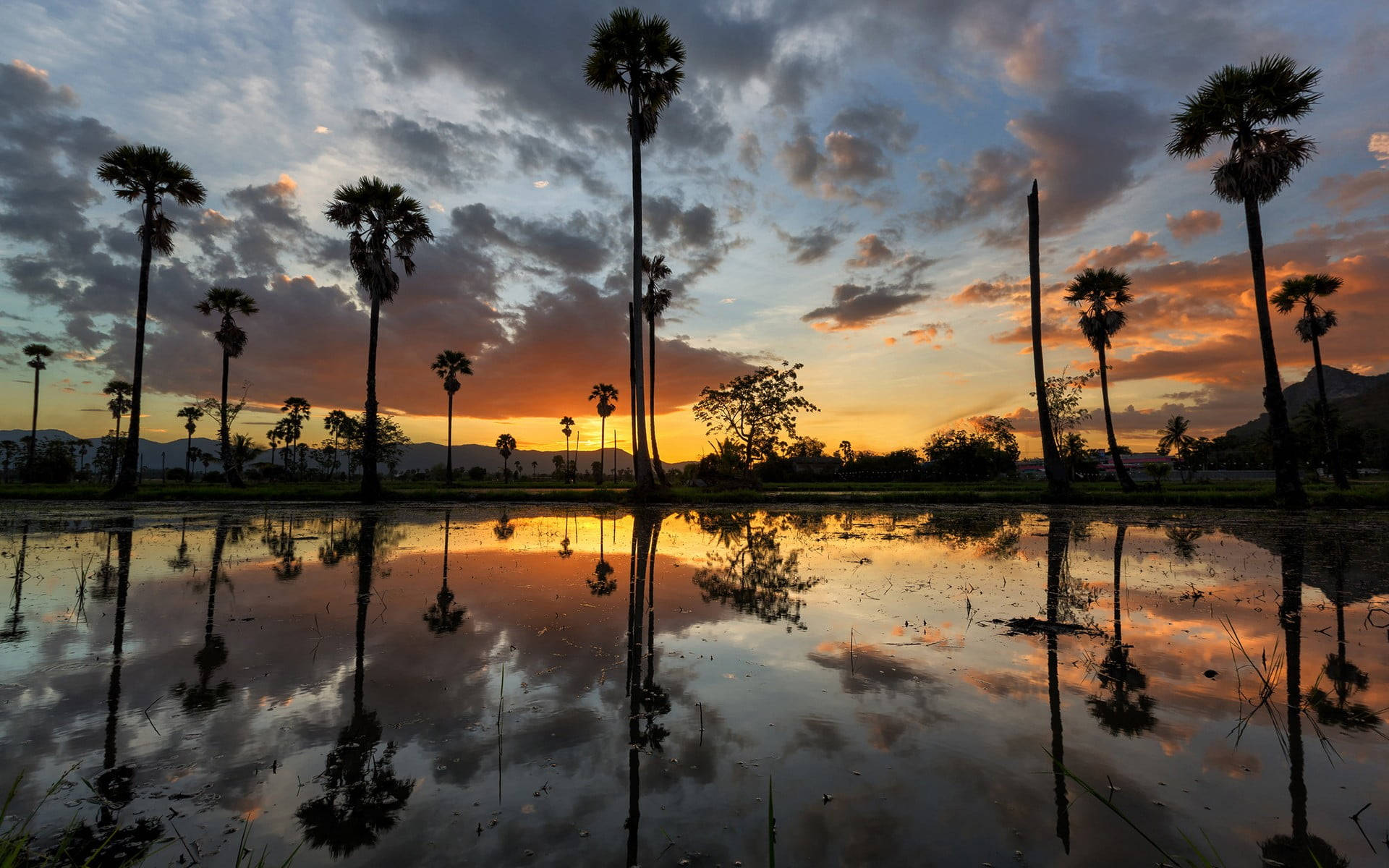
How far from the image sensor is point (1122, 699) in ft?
16.0

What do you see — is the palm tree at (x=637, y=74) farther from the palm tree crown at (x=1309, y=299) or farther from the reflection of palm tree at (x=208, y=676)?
the palm tree crown at (x=1309, y=299)

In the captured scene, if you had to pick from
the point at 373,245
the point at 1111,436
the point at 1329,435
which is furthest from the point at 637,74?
the point at 1329,435

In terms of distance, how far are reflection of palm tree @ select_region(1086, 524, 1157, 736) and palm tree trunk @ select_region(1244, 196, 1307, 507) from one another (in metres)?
26.2

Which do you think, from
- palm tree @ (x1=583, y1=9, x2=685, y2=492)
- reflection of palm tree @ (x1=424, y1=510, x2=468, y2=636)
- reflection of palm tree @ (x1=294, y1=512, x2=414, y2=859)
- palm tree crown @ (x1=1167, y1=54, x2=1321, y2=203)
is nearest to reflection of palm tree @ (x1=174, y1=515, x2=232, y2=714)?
reflection of palm tree @ (x1=294, y1=512, x2=414, y2=859)

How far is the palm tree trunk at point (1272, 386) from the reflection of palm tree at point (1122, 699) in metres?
26.2

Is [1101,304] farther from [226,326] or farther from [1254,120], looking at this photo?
[226,326]

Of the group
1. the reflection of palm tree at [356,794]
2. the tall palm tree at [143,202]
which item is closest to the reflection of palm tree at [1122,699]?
the reflection of palm tree at [356,794]

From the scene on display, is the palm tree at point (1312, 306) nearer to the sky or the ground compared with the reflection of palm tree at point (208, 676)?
nearer to the sky

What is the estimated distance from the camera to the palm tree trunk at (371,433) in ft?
104

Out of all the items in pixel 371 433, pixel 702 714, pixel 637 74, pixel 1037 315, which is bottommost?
pixel 702 714

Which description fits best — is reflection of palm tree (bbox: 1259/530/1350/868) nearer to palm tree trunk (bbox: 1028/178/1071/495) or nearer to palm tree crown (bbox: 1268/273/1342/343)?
palm tree trunk (bbox: 1028/178/1071/495)

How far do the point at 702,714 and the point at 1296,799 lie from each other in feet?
12.1

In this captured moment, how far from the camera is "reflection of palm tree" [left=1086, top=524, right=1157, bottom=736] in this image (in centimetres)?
438

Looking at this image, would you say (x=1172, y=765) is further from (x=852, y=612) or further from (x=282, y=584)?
(x=282, y=584)
